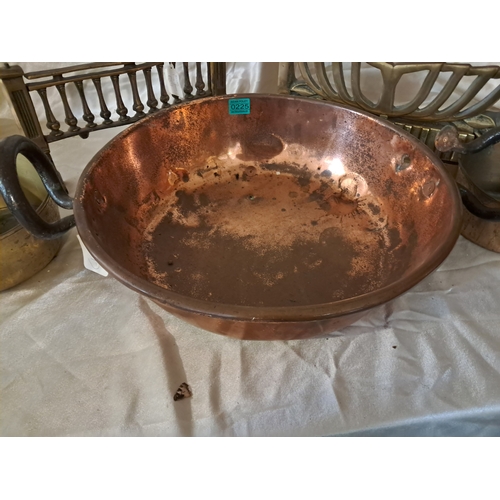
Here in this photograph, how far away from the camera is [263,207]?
2.41 feet

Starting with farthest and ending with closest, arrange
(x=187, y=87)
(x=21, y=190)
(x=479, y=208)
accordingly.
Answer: (x=187, y=87), (x=479, y=208), (x=21, y=190)

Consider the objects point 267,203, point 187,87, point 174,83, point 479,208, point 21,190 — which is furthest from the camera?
point 174,83

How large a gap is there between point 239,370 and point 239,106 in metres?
0.44

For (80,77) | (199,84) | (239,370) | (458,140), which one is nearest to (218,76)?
(199,84)

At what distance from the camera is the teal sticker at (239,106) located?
2.47ft

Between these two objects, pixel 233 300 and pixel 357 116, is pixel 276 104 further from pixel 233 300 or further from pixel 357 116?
pixel 233 300

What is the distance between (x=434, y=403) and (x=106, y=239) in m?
0.48

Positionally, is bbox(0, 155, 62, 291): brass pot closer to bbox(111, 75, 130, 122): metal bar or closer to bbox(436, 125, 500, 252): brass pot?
bbox(111, 75, 130, 122): metal bar

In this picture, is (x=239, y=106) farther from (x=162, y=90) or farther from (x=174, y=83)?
(x=174, y=83)

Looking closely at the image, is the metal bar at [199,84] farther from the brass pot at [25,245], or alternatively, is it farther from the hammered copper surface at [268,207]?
the brass pot at [25,245]

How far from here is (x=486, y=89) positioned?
1.07 metres

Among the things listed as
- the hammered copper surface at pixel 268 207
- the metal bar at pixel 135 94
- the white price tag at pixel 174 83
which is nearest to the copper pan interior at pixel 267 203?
the hammered copper surface at pixel 268 207

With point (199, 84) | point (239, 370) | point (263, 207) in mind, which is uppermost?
point (199, 84)

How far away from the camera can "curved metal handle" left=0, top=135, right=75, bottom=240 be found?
1.69ft
